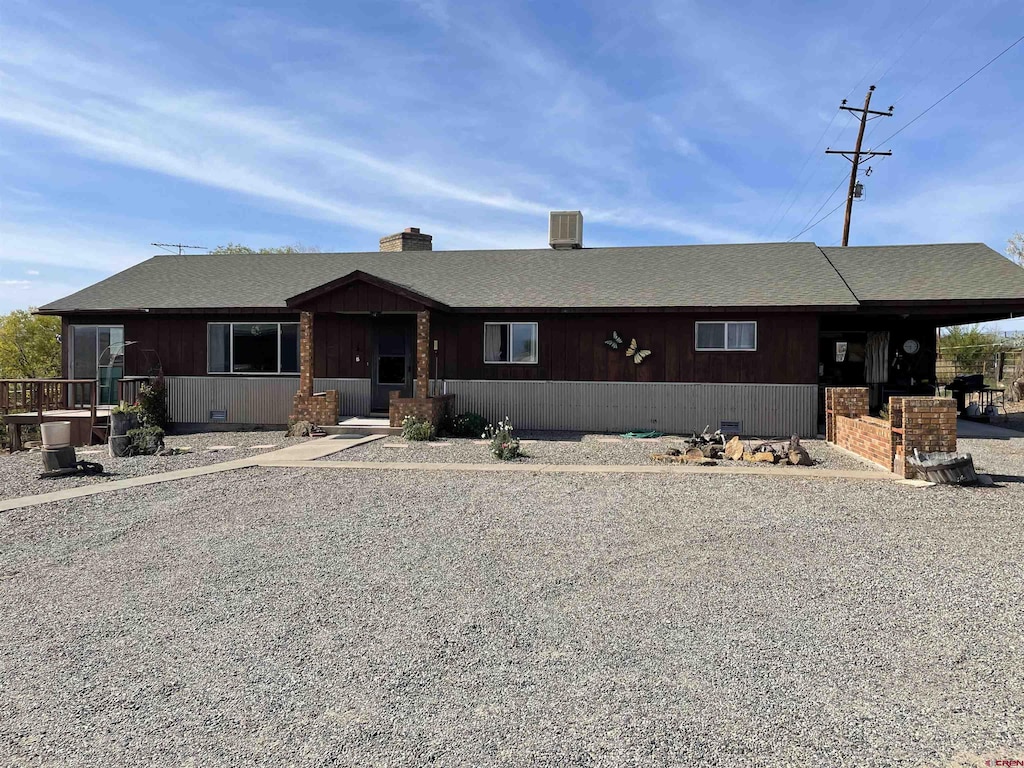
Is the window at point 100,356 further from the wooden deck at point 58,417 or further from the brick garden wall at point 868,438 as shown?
the brick garden wall at point 868,438

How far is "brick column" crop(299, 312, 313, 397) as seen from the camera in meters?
14.7

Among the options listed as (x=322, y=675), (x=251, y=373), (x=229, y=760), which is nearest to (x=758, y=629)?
(x=322, y=675)

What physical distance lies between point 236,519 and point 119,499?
2.07m

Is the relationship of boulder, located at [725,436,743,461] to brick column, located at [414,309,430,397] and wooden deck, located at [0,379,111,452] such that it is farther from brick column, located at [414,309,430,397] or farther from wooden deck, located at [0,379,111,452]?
wooden deck, located at [0,379,111,452]

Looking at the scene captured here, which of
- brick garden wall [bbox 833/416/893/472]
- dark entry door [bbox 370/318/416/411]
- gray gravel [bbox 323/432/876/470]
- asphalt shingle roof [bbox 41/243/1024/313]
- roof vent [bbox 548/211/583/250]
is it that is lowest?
gray gravel [bbox 323/432/876/470]

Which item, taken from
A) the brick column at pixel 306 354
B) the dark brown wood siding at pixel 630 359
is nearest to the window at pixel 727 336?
the dark brown wood siding at pixel 630 359

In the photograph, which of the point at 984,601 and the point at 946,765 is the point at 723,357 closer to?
the point at 984,601

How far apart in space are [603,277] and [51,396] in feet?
44.9

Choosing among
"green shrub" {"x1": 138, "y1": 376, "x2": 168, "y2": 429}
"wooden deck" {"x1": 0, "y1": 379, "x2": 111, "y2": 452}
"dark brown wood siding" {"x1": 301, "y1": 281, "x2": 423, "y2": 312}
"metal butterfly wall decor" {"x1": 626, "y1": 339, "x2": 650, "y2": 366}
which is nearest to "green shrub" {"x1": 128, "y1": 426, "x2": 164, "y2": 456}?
"wooden deck" {"x1": 0, "y1": 379, "x2": 111, "y2": 452}

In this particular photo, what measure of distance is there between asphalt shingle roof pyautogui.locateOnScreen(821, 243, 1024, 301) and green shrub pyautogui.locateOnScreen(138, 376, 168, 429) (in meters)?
16.0

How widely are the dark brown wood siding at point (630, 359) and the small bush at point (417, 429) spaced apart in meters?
1.93

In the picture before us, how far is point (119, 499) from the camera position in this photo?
8.12 m

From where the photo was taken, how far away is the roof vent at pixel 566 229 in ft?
66.4

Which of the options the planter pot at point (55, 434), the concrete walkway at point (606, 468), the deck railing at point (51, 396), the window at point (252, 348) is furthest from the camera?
the window at point (252, 348)
